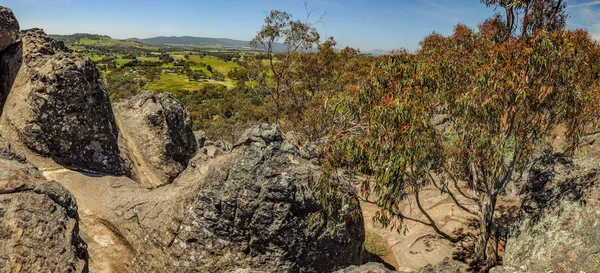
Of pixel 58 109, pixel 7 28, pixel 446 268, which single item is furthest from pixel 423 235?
pixel 7 28

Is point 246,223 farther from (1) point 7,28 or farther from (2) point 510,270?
(1) point 7,28

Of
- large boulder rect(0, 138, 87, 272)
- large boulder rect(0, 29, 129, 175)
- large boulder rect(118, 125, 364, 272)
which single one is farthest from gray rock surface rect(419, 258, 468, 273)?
large boulder rect(0, 29, 129, 175)

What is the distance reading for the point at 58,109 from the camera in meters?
11.2

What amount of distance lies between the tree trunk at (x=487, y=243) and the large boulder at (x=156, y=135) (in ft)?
35.1

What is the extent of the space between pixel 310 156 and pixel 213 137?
29.9m

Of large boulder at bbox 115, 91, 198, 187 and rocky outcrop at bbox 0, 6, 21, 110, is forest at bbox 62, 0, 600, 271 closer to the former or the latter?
large boulder at bbox 115, 91, 198, 187

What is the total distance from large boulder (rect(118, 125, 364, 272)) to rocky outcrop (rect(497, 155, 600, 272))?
422 cm

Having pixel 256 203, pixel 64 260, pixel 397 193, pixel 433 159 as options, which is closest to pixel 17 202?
pixel 64 260

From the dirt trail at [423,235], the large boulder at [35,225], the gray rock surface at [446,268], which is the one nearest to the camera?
the large boulder at [35,225]

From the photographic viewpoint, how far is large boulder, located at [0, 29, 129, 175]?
1109cm

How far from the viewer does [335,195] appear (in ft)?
31.1

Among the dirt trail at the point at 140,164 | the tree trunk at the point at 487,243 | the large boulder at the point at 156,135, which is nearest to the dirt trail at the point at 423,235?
the tree trunk at the point at 487,243

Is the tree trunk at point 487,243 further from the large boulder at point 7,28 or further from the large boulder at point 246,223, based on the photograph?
the large boulder at point 7,28

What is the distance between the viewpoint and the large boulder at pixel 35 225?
6.76 m
